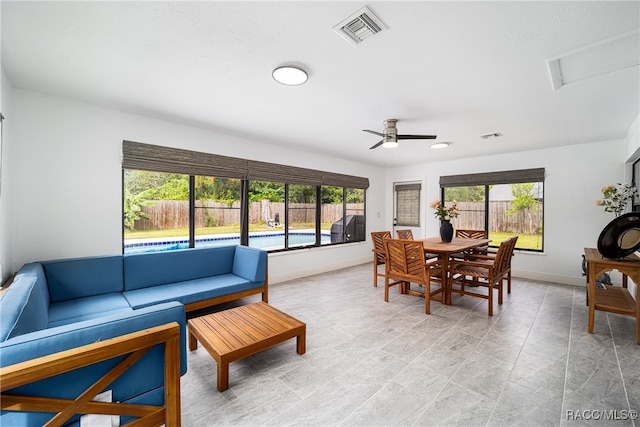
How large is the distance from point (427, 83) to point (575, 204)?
4.09 metres

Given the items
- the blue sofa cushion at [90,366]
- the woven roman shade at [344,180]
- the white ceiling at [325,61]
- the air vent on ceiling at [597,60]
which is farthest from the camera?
the woven roman shade at [344,180]

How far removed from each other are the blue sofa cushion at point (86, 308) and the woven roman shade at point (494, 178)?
5.92 m

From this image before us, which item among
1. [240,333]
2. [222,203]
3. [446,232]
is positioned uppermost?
[222,203]

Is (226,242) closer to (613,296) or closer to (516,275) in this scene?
(613,296)

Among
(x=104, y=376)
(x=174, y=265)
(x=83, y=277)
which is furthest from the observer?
(x=174, y=265)

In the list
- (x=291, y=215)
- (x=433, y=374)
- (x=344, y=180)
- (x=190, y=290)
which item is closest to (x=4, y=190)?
(x=190, y=290)

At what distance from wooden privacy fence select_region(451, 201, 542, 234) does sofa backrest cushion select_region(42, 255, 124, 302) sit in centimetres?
616

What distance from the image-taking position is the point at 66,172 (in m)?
2.82

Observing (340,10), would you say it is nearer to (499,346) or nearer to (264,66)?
(264,66)

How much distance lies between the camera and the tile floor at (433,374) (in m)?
1.66

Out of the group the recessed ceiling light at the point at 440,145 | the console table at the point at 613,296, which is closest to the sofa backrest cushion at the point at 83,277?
the recessed ceiling light at the point at 440,145

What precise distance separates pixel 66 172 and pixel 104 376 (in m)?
2.73

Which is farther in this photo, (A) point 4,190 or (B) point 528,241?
(B) point 528,241

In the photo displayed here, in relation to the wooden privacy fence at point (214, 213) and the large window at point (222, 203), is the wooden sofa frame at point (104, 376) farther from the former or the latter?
the wooden privacy fence at point (214, 213)
